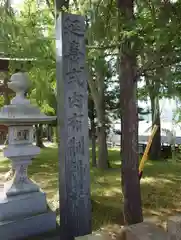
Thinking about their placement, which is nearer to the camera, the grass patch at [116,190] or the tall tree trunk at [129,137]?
the tall tree trunk at [129,137]

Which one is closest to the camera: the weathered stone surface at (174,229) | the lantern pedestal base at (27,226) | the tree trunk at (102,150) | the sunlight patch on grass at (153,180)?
the weathered stone surface at (174,229)

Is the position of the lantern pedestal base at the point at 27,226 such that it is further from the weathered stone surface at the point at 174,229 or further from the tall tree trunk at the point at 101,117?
the tall tree trunk at the point at 101,117

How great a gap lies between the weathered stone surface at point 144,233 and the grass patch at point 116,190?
5.40 feet

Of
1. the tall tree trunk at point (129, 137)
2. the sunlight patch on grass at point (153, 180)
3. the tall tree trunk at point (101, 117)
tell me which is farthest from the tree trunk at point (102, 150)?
the tall tree trunk at point (129, 137)

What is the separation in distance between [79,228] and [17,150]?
1.21 m

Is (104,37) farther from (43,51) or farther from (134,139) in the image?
(134,139)

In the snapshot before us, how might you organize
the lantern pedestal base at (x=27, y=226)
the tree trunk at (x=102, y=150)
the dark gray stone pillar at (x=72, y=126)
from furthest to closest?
1. the tree trunk at (x=102, y=150)
2. the lantern pedestal base at (x=27, y=226)
3. the dark gray stone pillar at (x=72, y=126)

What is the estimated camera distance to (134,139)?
4.14m

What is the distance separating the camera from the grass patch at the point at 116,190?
539 cm

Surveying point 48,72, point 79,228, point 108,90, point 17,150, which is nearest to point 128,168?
point 79,228

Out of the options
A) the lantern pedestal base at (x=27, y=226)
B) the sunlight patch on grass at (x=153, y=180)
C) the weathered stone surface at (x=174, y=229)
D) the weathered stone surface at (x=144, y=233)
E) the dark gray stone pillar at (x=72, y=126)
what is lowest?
the sunlight patch on grass at (x=153, y=180)

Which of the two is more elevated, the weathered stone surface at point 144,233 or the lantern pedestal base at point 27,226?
the weathered stone surface at point 144,233

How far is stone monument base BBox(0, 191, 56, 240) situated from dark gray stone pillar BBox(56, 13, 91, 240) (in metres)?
0.35

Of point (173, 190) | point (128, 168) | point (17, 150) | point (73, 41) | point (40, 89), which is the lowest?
point (173, 190)
